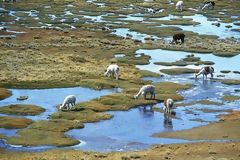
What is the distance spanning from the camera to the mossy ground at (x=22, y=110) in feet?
134

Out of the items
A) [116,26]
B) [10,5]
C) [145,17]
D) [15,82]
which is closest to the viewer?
[15,82]

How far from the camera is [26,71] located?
184 ft

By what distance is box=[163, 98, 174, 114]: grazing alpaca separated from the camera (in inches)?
1595

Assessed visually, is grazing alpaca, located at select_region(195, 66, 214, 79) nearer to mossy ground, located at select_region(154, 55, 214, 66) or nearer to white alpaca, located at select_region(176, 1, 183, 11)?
mossy ground, located at select_region(154, 55, 214, 66)

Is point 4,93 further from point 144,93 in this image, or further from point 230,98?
point 230,98

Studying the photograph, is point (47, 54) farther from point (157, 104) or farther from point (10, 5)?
point (10, 5)

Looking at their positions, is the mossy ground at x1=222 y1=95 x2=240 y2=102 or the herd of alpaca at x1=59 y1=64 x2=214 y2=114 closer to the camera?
the herd of alpaca at x1=59 y1=64 x2=214 y2=114

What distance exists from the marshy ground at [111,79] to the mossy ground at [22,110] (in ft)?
0.24

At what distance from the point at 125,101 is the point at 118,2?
270ft

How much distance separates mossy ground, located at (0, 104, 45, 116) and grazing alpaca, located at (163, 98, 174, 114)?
29.3ft

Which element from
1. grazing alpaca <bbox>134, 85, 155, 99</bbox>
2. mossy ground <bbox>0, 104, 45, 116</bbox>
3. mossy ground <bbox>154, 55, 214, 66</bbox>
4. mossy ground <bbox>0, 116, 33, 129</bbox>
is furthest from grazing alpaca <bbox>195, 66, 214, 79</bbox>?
mossy ground <bbox>0, 116, 33, 129</bbox>

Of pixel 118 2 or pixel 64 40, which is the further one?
pixel 118 2

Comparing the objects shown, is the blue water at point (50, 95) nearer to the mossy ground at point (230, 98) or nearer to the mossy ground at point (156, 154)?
the mossy ground at point (230, 98)

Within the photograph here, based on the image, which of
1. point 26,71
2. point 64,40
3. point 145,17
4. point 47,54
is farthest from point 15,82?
point 145,17
